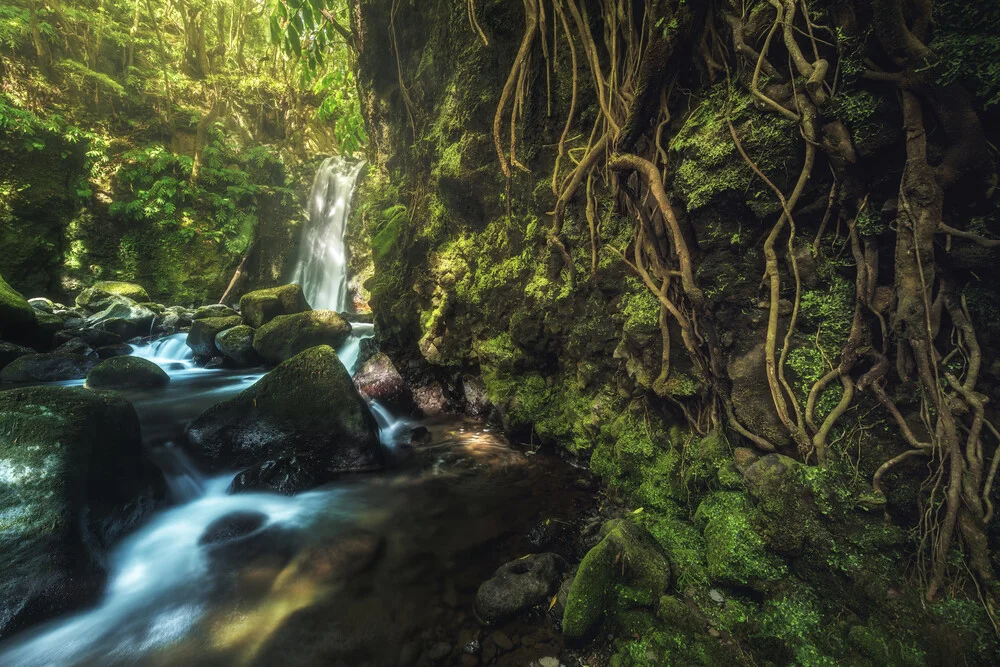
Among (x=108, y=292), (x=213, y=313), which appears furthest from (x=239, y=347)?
(x=108, y=292)

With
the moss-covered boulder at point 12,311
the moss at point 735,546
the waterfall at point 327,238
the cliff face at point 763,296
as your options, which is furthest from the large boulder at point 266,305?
the moss at point 735,546

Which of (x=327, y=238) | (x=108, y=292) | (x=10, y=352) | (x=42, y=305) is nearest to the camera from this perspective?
(x=10, y=352)

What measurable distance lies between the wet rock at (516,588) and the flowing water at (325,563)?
0.14 meters

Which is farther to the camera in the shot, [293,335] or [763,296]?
[293,335]

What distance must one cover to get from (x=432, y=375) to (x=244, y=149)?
51.8 feet

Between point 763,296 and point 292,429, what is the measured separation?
5.05 m

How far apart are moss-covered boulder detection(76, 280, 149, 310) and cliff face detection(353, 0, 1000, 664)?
13605 mm

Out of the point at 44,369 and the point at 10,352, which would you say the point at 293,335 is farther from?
the point at 10,352

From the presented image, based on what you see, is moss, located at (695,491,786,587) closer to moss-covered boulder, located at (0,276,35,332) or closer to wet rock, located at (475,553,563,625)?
wet rock, located at (475,553,563,625)

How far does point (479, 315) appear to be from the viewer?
588 cm

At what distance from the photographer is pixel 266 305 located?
10508 millimetres

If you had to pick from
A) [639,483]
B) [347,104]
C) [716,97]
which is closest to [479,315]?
[639,483]

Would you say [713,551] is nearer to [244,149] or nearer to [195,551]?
[195,551]

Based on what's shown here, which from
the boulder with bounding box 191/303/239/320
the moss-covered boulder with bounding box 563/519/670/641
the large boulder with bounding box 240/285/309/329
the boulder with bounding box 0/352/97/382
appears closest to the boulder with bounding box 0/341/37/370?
the boulder with bounding box 0/352/97/382
